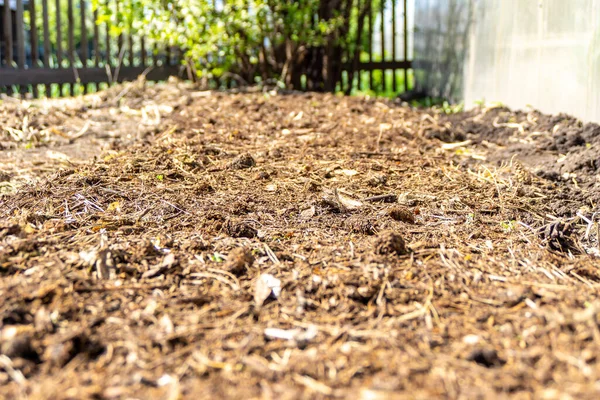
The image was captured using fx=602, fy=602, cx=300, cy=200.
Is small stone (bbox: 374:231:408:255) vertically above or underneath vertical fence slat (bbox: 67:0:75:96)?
underneath

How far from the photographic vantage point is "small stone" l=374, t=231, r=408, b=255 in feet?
8.32

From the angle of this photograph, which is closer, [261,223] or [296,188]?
[261,223]

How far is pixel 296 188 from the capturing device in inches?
141

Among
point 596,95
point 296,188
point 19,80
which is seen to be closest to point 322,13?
point 19,80

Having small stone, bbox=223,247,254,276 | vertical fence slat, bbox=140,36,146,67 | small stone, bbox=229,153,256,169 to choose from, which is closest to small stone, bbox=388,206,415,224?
small stone, bbox=223,247,254,276

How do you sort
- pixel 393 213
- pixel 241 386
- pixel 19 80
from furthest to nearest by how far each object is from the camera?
1. pixel 19 80
2. pixel 393 213
3. pixel 241 386

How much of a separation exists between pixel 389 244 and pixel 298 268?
0.41m

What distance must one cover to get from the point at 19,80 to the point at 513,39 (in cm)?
582

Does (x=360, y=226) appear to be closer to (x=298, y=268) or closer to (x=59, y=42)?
(x=298, y=268)

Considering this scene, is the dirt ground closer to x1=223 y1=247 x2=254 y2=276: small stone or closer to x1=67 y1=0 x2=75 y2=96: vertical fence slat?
x1=223 y1=247 x2=254 y2=276: small stone

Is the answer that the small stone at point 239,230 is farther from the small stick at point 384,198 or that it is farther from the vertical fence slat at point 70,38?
the vertical fence slat at point 70,38

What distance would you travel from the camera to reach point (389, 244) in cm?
254

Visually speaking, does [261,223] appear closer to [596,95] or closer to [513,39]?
[596,95]

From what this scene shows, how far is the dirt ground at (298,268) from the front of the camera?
5.55 ft
